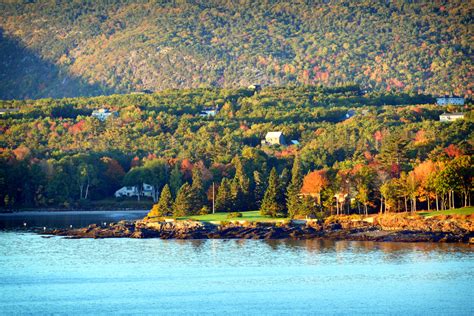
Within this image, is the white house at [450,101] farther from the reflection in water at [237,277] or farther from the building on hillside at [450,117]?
the reflection in water at [237,277]

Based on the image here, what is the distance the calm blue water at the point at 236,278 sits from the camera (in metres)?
48.4

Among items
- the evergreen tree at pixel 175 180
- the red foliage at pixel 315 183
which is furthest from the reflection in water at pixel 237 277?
the evergreen tree at pixel 175 180

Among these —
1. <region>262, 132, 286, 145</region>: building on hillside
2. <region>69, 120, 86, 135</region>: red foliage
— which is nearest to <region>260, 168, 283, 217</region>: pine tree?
<region>262, 132, 286, 145</region>: building on hillside

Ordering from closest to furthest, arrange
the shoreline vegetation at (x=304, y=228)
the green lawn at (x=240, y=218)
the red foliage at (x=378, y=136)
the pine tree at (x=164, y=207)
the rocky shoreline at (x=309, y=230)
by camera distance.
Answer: the rocky shoreline at (x=309, y=230) → the shoreline vegetation at (x=304, y=228) → the green lawn at (x=240, y=218) → the pine tree at (x=164, y=207) → the red foliage at (x=378, y=136)

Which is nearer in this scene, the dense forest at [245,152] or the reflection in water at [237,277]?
the reflection in water at [237,277]

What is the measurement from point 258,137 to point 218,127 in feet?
29.3

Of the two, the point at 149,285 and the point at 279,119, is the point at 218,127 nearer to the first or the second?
the point at 279,119

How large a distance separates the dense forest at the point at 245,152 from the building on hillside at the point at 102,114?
66.4 inches

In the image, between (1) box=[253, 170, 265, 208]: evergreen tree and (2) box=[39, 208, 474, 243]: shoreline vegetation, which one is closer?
(2) box=[39, 208, 474, 243]: shoreline vegetation

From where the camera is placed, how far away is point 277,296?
2003 inches

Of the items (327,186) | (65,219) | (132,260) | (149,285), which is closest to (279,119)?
(65,219)

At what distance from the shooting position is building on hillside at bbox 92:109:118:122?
14836cm

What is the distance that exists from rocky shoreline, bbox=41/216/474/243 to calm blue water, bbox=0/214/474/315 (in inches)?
73.5

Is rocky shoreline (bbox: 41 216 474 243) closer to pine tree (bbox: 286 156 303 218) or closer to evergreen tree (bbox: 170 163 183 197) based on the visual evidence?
pine tree (bbox: 286 156 303 218)
